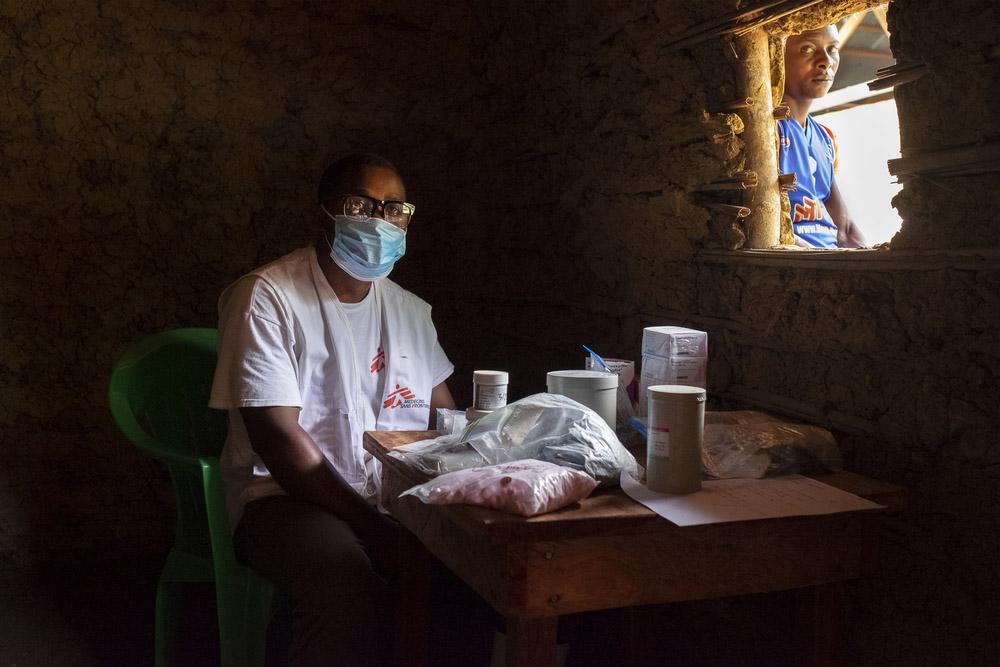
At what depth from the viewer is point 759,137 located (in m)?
2.18

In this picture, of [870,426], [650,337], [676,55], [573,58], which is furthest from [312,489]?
[573,58]

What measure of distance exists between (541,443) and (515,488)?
223 mm

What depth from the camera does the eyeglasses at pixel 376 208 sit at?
2.18 m

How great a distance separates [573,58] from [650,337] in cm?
140

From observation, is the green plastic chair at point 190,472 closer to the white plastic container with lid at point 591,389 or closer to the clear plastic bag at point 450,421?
the clear plastic bag at point 450,421

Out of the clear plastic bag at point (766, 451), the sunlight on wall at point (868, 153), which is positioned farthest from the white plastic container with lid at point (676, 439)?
the sunlight on wall at point (868, 153)

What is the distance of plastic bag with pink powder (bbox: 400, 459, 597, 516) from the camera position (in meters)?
1.28

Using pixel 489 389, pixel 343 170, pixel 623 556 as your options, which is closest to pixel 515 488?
pixel 623 556

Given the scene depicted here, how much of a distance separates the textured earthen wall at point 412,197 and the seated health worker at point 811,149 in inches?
15.9

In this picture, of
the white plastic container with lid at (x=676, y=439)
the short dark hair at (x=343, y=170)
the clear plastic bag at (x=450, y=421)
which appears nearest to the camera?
the white plastic container with lid at (x=676, y=439)

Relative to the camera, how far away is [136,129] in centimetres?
304

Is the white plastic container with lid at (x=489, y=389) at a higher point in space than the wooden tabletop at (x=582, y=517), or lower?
higher

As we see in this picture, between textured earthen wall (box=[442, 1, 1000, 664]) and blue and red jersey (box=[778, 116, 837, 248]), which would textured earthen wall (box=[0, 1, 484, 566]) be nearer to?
textured earthen wall (box=[442, 1, 1000, 664])

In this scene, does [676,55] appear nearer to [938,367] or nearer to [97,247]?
[938,367]
